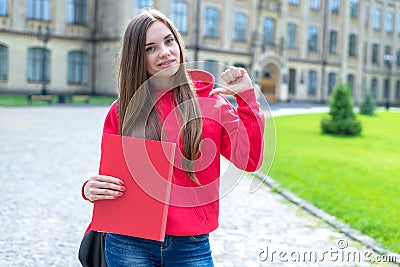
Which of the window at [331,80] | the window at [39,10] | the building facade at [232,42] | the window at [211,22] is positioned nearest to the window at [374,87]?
the building facade at [232,42]

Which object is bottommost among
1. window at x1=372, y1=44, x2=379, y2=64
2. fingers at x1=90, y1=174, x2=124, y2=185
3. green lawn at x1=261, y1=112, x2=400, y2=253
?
green lawn at x1=261, y1=112, x2=400, y2=253

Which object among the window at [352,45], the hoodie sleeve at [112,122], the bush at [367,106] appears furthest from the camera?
the window at [352,45]

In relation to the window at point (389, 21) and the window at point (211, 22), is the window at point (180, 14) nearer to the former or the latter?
the window at point (211, 22)

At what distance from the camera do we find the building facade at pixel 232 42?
29.8m

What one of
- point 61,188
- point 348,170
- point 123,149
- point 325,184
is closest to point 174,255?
point 123,149

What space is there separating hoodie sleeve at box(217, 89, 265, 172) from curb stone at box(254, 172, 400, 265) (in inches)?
104

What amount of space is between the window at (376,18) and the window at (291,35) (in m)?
12.3

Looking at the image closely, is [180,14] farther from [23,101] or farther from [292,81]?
[23,101]

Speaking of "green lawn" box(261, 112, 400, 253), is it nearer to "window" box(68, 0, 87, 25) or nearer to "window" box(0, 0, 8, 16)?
"window" box(0, 0, 8, 16)

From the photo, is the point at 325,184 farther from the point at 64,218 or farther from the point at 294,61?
the point at 294,61

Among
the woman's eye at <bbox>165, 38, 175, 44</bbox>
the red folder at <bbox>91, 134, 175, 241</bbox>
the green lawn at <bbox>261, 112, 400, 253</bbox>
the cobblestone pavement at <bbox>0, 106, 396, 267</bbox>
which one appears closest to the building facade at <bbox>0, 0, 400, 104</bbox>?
the green lawn at <bbox>261, 112, 400, 253</bbox>

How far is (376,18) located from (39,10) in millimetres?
32113

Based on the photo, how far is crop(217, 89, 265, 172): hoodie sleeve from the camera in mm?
2020

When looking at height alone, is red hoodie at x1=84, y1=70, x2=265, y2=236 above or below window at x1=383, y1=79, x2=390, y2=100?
above
